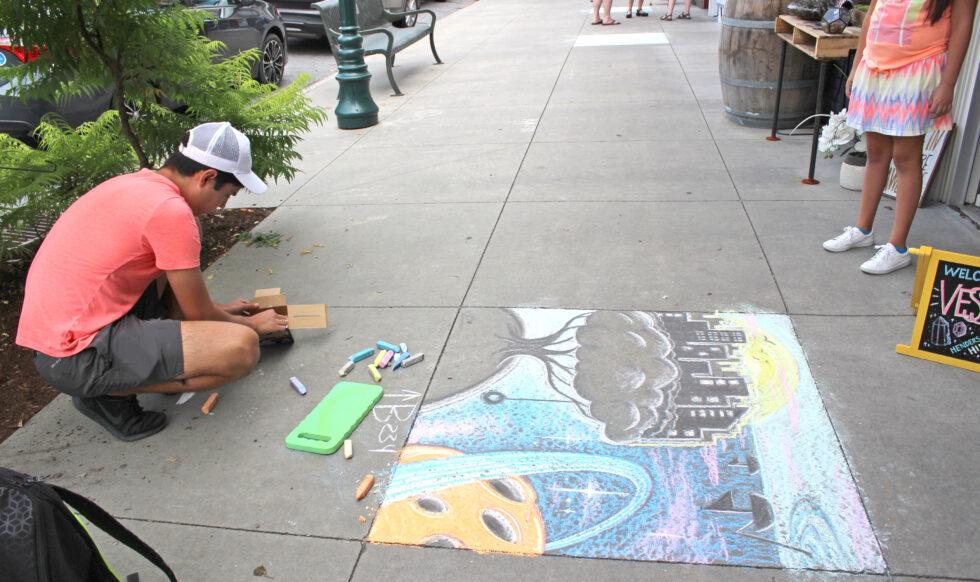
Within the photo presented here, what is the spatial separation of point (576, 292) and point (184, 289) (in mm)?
2140

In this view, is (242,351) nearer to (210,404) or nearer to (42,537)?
(210,404)

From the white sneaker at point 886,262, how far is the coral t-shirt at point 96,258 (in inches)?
144

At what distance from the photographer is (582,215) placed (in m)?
5.14

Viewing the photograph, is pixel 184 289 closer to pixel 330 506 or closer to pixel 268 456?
pixel 268 456

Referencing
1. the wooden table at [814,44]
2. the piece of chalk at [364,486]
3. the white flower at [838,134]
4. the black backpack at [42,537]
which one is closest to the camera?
the black backpack at [42,537]

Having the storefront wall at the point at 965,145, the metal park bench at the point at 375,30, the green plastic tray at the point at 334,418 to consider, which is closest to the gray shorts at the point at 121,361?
the green plastic tray at the point at 334,418

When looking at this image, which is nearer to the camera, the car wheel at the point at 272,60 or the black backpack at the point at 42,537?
the black backpack at the point at 42,537

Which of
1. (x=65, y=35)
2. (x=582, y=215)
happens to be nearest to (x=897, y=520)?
(x=582, y=215)

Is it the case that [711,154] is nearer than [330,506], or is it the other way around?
[330,506]

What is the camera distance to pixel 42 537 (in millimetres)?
1752

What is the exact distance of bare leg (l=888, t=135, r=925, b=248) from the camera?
153 inches

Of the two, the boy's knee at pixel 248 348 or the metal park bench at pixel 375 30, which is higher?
the metal park bench at pixel 375 30

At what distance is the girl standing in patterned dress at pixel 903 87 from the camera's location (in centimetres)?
361

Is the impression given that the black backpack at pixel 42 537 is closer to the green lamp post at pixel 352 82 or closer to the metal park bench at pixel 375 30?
the green lamp post at pixel 352 82
